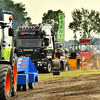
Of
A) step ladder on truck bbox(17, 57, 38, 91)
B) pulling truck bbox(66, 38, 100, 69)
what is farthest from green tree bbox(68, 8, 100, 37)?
step ladder on truck bbox(17, 57, 38, 91)

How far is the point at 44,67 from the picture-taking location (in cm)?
2288

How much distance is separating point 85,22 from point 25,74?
5528 centimetres

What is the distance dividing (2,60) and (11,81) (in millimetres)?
864

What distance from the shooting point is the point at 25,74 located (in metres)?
12.0

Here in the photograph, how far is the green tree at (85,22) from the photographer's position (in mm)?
66000

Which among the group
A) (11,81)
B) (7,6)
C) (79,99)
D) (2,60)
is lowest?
(79,99)

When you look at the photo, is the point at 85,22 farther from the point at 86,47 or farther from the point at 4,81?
the point at 4,81

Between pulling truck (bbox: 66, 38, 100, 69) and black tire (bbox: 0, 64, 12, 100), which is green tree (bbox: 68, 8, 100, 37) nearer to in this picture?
pulling truck (bbox: 66, 38, 100, 69)

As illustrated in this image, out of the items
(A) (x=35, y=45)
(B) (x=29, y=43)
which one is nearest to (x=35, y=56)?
(A) (x=35, y=45)

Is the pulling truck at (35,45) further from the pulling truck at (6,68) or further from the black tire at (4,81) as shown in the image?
the black tire at (4,81)

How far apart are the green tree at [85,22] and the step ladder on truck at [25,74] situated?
5306cm

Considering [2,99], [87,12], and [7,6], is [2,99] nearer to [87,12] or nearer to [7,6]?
[7,6]

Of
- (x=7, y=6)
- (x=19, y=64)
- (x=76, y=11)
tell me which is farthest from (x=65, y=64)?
(x=76, y=11)

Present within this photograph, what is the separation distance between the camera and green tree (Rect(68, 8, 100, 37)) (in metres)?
66.0
